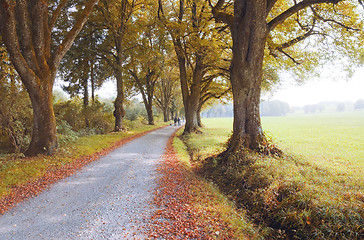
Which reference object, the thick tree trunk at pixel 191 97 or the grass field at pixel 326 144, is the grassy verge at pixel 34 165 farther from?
the thick tree trunk at pixel 191 97

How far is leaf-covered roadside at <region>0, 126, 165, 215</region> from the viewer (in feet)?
16.2

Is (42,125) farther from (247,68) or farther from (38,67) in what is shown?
(247,68)

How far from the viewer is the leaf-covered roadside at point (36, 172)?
4.94 meters

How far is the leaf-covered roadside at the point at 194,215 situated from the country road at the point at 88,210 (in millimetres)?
315

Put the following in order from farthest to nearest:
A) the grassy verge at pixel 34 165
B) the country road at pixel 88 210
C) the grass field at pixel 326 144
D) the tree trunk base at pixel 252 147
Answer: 1. the grass field at pixel 326 144
2. the tree trunk base at pixel 252 147
3. the grassy verge at pixel 34 165
4. the country road at pixel 88 210

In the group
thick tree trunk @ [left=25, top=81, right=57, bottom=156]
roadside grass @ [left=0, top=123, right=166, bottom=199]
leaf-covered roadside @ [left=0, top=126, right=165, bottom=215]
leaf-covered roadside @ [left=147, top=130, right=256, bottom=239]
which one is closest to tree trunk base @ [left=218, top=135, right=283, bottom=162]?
leaf-covered roadside @ [left=147, top=130, right=256, bottom=239]

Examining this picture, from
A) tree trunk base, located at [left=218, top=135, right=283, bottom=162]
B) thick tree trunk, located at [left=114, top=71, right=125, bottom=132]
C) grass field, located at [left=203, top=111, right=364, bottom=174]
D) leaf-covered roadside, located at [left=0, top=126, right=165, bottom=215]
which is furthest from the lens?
thick tree trunk, located at [left=114, top=71, right=125, bottom=132]

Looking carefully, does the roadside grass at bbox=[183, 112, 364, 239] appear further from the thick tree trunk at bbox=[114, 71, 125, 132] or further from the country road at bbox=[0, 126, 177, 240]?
the thick tree trunk at bbox=[114, 71, 125, 132]

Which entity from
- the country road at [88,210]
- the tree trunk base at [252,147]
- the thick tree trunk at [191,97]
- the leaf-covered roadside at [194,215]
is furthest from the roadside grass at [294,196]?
the thick tree trunk at [191,97]

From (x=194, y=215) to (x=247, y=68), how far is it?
530 cm

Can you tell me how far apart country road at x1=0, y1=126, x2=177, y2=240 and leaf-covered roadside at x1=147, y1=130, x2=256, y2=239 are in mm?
315

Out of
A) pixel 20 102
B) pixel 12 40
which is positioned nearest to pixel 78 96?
pixel 20 102

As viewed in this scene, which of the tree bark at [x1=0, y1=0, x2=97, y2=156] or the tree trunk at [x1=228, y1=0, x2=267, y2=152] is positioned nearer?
the tree trunk at [x1=228, y1=0, x2=267, y2=152]

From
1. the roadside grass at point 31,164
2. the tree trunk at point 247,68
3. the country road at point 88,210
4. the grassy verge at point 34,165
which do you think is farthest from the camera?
the tree trunk at point 247,68
